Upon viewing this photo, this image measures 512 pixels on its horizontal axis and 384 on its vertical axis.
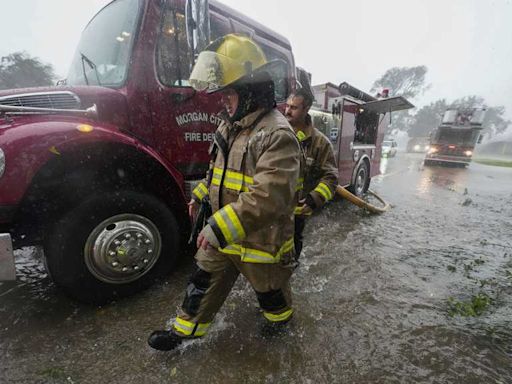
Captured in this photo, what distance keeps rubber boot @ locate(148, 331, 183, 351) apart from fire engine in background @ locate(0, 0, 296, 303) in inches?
25.1

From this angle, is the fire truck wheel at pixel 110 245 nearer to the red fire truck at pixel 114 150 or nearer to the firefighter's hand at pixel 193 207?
the red fire truck at pixel 114 150

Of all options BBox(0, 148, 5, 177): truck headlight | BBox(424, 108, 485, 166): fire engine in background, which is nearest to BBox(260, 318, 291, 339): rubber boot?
BBox(0, 148, 5, 177): truck headlight

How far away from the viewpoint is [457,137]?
14617 millimetres

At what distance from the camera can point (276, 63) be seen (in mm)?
1471

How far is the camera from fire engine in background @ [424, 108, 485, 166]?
1425 cm

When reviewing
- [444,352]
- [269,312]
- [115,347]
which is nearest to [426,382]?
[444,352]

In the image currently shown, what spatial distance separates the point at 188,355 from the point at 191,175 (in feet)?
5.27

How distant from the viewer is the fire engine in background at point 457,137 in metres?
14.2

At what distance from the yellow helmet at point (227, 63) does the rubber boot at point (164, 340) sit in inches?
57.7

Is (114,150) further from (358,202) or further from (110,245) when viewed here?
(358,202)

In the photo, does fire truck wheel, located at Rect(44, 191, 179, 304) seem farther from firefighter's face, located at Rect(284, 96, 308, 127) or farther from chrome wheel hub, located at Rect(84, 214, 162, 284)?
firefighter's face, located at Rect(284, 96, 308, 127)

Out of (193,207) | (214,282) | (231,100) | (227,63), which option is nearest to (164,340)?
(214,282)

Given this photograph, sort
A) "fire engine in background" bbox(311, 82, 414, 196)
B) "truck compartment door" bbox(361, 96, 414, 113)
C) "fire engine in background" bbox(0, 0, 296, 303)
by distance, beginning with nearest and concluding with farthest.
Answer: "fire engine in background" bbox(0, 0, 296, 303) → "fire engine in background" bbox(311, 82, 414, 196) → "truck compartment door" bbox(361, 96, 414, 113)

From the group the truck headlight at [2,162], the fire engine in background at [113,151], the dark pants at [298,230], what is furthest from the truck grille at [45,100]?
the dark pants at [298,230]
